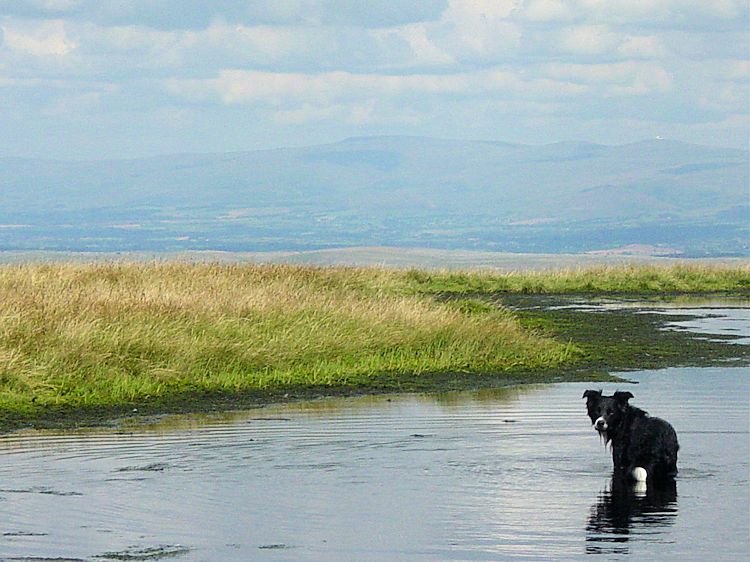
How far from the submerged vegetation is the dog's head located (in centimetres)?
705

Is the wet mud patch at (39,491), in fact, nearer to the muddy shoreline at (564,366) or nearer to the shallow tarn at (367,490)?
the shallow tarn at (367,490)

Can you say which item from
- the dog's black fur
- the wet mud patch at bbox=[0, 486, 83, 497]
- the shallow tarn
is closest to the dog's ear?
the dog's black fur

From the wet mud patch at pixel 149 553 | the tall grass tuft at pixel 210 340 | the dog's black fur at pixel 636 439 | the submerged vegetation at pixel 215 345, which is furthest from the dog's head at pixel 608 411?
the tall grass tuft at pixel 210 340

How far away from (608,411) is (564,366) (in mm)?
11368

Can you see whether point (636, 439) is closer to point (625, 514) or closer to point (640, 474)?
point (640, 474)

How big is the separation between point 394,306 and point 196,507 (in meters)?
15.4

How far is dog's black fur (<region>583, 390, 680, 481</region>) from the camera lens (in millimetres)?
13117

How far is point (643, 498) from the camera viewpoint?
1235cm

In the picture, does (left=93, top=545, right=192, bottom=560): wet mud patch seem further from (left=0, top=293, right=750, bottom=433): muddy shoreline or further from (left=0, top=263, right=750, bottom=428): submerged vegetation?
(left=0, top=263, right=750, bottom=428): submerged vegetation

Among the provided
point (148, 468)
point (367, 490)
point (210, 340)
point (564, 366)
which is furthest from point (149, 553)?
point (564, 366)

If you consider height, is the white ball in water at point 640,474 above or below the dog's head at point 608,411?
below

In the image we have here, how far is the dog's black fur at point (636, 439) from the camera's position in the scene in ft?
43.0

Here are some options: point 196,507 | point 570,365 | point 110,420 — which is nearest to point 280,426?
point 110,420

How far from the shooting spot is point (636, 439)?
13211 millimetres
